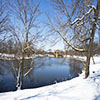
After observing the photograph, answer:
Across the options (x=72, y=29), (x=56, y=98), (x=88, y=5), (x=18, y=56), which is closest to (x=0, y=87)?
(x=18, y=56)

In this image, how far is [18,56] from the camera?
5559 millimetres

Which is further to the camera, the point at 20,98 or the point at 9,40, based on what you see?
the point at 9,40

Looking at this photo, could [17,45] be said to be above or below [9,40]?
below

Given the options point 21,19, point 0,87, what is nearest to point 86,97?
point 21,19

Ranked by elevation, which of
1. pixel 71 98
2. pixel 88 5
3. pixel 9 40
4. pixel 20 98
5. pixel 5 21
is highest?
pixel 88 5

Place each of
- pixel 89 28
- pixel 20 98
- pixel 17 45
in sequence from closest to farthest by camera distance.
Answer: pixel 20 98 → pixel 89 28 → pixel 17 45

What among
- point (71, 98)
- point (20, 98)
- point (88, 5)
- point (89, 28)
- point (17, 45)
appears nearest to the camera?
point (71, 98)

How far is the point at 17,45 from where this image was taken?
5.27 metres

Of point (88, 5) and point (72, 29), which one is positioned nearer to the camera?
point (88, 5)

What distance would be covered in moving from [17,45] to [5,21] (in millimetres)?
1528

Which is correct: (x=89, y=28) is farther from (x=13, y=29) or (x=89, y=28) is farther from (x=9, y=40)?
(x=9, y=40)

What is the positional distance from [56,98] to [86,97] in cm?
93

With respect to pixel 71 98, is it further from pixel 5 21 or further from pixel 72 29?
pixel 5 21

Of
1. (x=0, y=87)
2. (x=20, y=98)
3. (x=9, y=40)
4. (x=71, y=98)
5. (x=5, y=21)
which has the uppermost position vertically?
(x=5, y=21)
